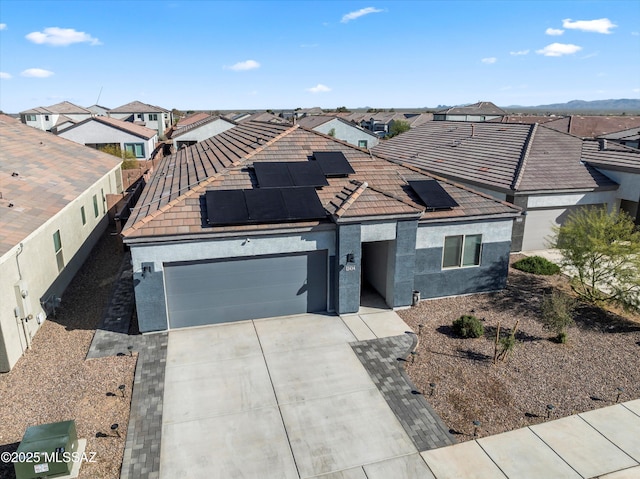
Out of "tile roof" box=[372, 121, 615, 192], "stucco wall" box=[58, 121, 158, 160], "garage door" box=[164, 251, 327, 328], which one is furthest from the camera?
"stucco wall" box=[58, 121, 158, 160]

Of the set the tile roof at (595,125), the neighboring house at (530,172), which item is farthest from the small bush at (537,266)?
the tile roof at (595,125)

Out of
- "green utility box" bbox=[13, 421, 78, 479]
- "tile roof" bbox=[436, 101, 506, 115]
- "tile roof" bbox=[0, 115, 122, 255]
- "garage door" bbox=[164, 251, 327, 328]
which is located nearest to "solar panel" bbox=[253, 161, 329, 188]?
"garage door" bbox=[164, 251, 327, 328]

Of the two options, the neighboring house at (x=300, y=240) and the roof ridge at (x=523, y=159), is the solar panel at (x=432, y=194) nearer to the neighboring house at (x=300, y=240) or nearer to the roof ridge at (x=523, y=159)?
the neighboring house at (x=300, y=240)

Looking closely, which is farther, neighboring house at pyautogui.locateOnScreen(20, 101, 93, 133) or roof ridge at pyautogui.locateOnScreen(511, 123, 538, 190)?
neighboring house at pyautogui.locateOnScreen(20, 101, 93, 133)

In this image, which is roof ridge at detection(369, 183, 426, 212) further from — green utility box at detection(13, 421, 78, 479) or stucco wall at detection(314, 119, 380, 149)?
stucco wall at detection(314, 119, 380, 149)

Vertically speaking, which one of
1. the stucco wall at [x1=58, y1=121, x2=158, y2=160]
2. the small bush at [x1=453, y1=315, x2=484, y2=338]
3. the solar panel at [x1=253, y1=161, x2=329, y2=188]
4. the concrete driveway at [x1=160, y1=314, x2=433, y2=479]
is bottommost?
the concrete driveway at [x1=160, y1=314, x2=433, y2=479]

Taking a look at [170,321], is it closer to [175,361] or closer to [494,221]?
[175,361]

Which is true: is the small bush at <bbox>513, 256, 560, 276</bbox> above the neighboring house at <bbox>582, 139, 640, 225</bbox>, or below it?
below
